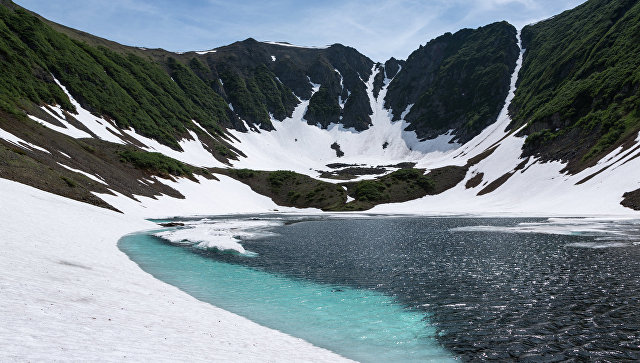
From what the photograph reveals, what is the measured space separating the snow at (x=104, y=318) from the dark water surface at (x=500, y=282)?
657 centimetres

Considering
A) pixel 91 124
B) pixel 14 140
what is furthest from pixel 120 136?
pixel 14 140

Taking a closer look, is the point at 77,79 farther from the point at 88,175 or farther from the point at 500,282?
the point at 500,282

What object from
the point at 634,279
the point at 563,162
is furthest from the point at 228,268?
the point at 563,162

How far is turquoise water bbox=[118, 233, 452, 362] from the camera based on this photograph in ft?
44.3

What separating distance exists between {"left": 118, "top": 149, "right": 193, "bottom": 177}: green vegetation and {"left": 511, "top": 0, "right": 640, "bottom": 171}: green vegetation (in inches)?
4433

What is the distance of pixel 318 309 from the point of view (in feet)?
59.8

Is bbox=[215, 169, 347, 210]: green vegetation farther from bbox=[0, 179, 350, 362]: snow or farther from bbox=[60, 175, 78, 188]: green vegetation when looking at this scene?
bbox=[0, 179, 350, 362]: snow

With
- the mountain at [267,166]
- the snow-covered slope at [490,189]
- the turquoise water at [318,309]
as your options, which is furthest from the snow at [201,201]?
the turquoise water at [318,309]

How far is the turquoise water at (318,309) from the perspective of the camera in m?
13.5

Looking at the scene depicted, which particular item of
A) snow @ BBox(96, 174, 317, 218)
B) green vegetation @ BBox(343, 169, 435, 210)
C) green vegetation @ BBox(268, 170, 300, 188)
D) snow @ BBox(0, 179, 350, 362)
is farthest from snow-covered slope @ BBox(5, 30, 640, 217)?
snow @ BBox(0, 179, 350, 362)

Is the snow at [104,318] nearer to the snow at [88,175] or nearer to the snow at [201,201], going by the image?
the snow at [88,175]

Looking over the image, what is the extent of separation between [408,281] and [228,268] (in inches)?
525

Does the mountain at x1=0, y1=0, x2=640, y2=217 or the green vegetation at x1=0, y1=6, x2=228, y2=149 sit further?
the green vegetation at x1=0, y1=6, x2=228, y2=149

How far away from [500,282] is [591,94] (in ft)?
428
